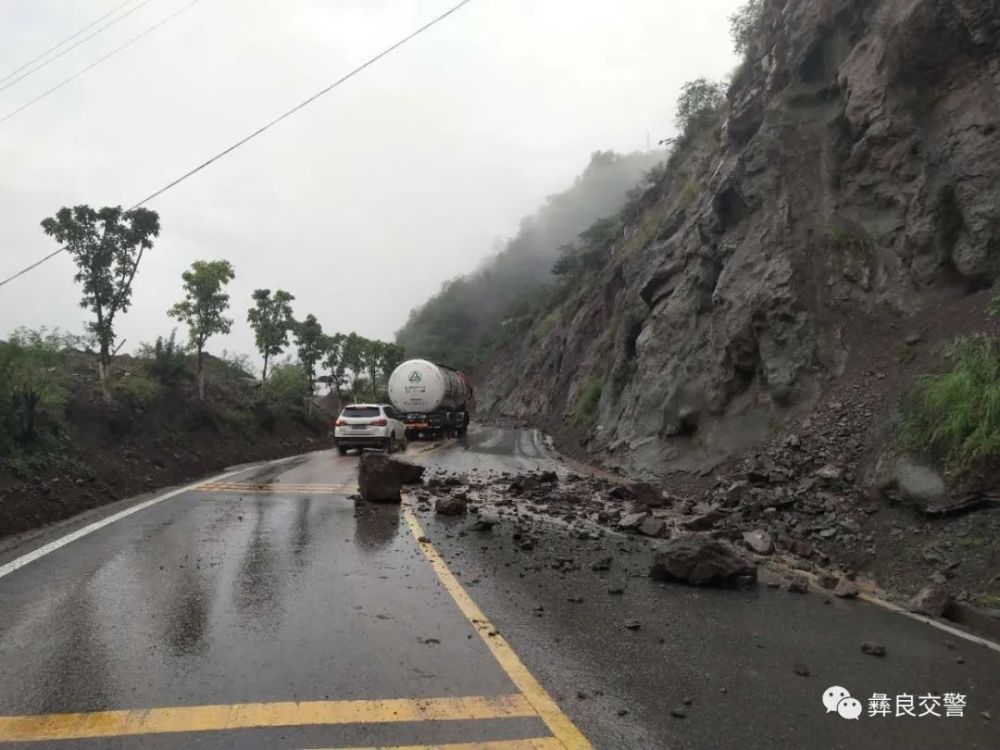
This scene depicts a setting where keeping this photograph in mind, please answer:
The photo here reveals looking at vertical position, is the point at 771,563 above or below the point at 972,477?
below

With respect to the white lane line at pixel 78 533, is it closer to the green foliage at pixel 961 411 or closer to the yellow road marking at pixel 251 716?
the yellow road marking at pixel 251 716

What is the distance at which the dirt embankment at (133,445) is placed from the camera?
11031 millimetres

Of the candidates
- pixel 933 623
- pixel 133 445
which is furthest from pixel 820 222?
pixel 133 445

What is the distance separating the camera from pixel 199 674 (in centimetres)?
436

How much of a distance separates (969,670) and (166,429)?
64.4 feet

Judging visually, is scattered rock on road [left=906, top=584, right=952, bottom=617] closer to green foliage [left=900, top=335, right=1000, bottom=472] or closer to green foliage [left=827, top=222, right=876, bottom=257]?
green foliage [left=900, top=335, right=1000, bottom=472]

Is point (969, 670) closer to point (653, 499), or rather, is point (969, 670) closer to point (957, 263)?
point (653, 499)

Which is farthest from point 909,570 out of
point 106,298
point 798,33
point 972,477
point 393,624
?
point 106,298

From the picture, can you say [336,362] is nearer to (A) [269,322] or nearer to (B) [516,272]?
(A) [269,322]

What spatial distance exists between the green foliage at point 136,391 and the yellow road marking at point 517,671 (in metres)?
14.4

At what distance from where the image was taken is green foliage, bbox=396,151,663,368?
120188 millimetres

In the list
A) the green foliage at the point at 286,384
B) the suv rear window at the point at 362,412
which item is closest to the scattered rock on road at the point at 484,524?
the suv rear window at the point at 362,412

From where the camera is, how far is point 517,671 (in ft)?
14.8

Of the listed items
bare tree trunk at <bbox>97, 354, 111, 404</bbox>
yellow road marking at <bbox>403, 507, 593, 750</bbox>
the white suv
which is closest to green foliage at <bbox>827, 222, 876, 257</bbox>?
yellow road marking at <bbox>403, 507, 593, 750</bbox>
